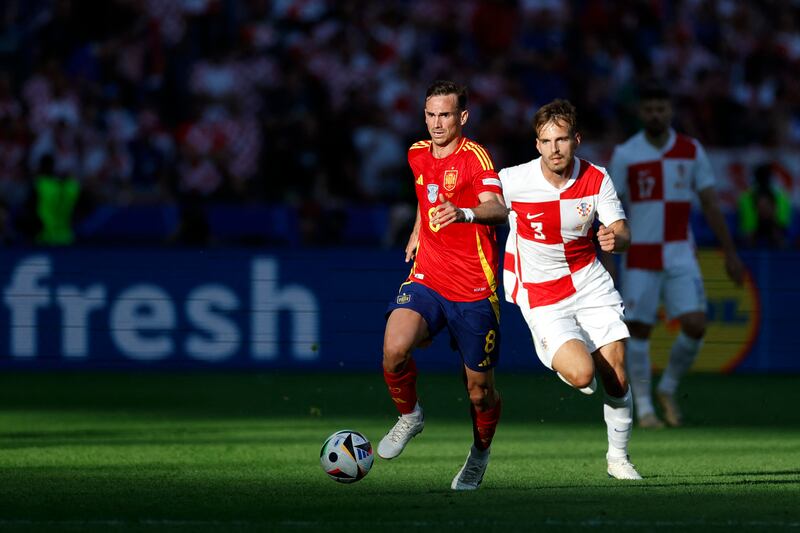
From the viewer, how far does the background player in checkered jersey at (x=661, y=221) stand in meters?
10.0

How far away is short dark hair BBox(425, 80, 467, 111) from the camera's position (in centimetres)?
732

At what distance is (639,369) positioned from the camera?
10.3m

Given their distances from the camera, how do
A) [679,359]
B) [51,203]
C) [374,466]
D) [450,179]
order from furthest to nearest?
1. [51,203]
2. [679,359]
3. [374,466]
4. [450,179]

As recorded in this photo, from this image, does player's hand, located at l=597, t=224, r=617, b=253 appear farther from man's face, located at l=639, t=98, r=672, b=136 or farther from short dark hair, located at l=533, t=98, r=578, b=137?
man's face, located at l=639, t=98, r=672, b=136

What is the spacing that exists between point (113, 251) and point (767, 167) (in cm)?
699

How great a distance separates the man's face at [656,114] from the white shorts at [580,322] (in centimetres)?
279

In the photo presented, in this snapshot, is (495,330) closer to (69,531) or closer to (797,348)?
(69,531)

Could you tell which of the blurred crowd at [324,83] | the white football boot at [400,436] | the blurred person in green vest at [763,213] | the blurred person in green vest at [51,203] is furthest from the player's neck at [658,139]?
the blurred person in green vest at [51,203]

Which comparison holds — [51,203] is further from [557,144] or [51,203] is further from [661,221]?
[557,144]

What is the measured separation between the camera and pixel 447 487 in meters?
7.34

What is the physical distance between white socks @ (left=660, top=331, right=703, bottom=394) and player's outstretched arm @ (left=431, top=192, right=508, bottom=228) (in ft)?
12.2

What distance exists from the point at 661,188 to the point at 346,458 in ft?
12.8

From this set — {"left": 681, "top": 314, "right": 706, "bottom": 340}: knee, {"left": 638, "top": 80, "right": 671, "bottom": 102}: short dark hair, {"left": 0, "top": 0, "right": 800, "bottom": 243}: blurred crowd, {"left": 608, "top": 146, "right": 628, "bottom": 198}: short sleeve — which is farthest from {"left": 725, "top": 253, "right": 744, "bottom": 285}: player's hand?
{"left": 0, "top": 0, "right": 800, "bottom": 243}: blurred crowd

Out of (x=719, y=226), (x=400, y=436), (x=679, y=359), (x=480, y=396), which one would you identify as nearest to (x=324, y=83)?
(x=679, y=359)
